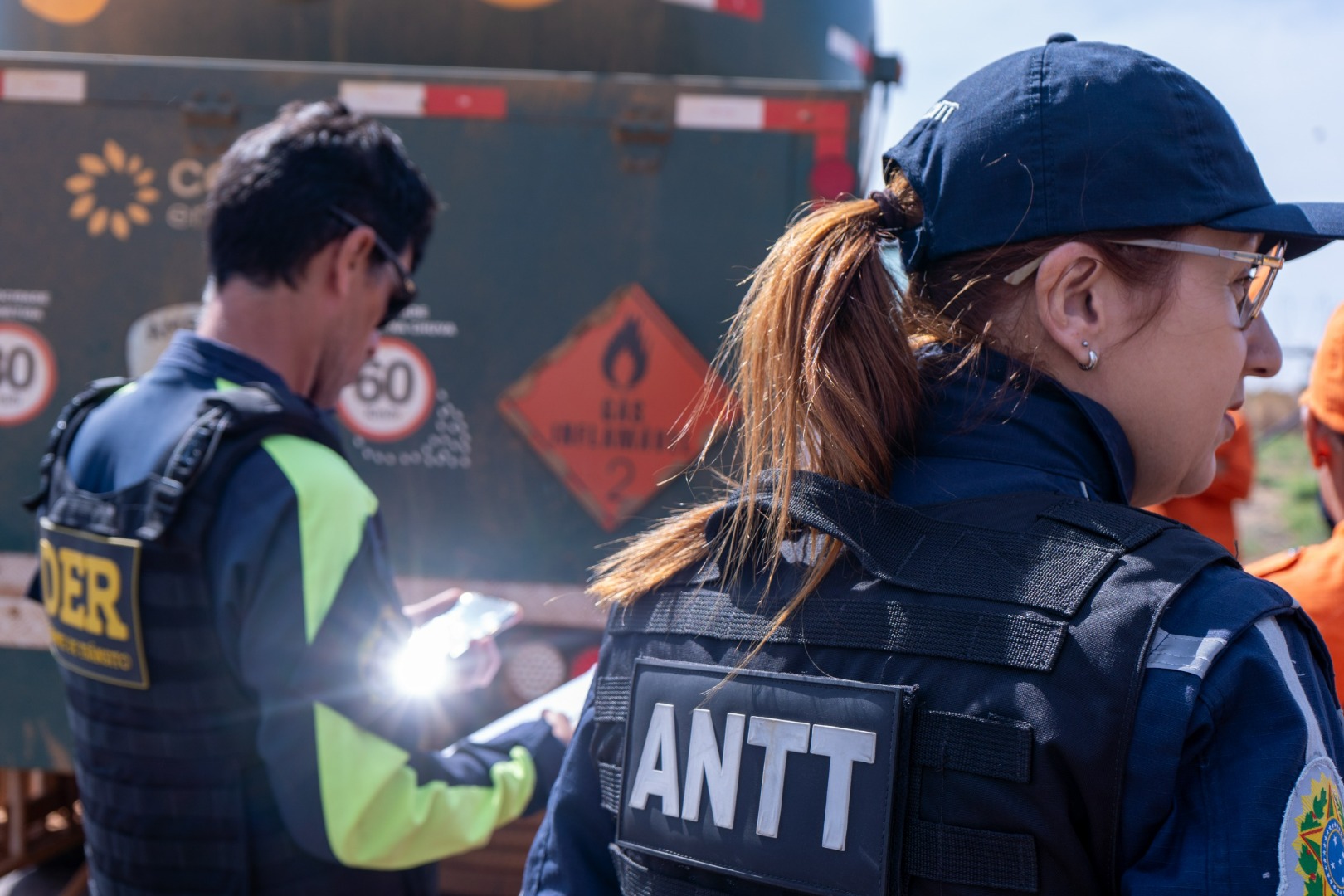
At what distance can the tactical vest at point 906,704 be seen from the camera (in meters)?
0.75

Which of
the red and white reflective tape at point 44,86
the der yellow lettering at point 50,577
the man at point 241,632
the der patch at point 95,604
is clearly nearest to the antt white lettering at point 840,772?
the man at point 241,632

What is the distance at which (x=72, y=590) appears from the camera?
1613mm

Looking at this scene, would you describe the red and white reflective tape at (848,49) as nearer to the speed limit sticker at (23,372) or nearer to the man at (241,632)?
the man at (241,632)

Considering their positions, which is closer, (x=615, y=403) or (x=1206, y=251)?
(x=1206, y=251)

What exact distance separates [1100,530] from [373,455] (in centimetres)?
214

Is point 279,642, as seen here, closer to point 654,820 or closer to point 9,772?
point 654,820

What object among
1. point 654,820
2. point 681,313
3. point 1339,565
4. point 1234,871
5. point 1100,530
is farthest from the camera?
point 681,313

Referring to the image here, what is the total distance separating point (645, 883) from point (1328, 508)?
159 centimetres

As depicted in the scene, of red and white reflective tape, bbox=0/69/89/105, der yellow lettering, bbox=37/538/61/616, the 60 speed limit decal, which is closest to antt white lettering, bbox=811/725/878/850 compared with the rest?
der yellow lettering, bbox=37/538/61/616

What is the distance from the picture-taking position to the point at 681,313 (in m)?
2.57

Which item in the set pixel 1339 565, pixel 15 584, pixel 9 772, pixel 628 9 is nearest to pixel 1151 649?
pixel 1339 565

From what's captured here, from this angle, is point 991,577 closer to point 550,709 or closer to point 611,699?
point 611,699

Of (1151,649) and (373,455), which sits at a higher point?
(1151,649)

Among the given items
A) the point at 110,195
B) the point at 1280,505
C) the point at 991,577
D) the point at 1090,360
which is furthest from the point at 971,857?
the point at 1280,505
